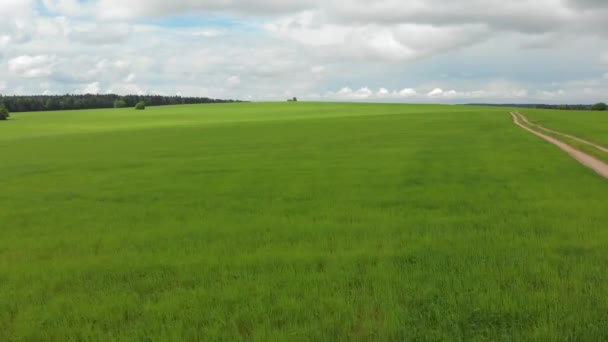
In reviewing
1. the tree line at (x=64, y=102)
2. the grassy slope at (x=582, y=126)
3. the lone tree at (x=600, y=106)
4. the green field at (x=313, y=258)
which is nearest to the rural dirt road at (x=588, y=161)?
the green field at (x=313, y=258)

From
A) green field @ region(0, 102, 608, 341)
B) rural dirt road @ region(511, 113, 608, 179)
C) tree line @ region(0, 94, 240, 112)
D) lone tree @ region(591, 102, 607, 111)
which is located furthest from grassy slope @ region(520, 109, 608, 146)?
tree line @ region(0, 94, 240, 112)

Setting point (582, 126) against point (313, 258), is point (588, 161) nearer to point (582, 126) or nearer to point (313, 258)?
point (313, 258)

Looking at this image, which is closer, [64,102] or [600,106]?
[600,106]

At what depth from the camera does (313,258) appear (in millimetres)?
8266

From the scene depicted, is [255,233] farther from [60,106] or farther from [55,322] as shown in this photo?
[60,106]

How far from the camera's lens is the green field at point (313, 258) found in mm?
5910

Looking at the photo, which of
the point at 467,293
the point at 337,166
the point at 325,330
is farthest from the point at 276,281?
the point at 337,166

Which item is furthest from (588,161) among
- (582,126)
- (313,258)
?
(582,126)

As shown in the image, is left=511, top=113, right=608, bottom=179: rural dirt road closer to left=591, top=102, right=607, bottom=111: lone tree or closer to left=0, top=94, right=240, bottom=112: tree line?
left=591, top=102, right=607, bottom=111: lone tree

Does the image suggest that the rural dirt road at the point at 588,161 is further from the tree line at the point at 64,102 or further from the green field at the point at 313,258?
the tree line at the point at 64,102

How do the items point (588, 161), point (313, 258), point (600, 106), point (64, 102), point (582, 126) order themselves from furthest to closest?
point (64, 102)
point (600, 106)
point (582, 126)
point (588, 161)
point (313, 258)

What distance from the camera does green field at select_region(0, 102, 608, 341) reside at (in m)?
5.91

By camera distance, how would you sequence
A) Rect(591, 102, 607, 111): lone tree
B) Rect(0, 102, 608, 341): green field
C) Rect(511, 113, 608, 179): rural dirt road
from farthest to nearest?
1. Rect(591, 102, 607, 111): lone tree
2. Rect(511, 113, 608, 179): rural dirt road
3. Rect(0, 102, 608, 341): green field

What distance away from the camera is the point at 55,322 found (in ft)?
20.7
